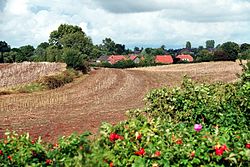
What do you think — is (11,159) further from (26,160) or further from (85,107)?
(85,107)

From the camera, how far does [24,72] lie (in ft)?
117

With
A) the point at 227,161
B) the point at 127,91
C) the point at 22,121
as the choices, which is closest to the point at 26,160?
the point at 227,161

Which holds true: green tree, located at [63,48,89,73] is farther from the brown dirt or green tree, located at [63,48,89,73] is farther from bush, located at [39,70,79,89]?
the brown dirt

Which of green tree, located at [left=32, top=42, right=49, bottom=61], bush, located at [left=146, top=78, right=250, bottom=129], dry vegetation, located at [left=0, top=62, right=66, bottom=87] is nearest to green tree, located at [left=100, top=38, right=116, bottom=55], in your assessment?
green tree, located at [left=32, top=42, right=49, bottom=61]

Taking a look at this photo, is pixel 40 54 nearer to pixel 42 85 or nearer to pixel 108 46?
pixel 42 85

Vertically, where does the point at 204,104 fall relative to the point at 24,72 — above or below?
above

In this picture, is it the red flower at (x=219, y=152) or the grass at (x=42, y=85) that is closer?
the red flower at (x=219, y=152)

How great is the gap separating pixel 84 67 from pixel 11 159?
118 feet

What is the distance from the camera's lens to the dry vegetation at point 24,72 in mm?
30562

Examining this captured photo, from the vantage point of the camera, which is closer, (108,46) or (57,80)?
(57,80)

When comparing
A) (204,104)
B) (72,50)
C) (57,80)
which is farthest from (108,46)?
(204,104)

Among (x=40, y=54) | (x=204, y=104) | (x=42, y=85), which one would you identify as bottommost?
(x=42, y=85)

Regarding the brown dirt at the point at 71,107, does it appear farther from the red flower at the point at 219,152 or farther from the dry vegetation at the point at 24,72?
the red flower at the point at 219,152

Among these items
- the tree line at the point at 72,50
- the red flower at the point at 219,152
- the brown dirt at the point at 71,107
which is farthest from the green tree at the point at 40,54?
the red flower at the point at 219,152
